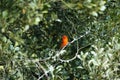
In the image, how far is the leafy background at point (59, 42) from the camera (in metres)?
2.07

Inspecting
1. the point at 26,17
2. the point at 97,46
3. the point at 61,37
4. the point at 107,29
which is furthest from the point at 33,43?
the point at 26,17

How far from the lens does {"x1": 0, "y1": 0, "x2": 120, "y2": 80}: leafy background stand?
6.80ft

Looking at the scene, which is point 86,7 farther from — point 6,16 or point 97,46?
point 97,46

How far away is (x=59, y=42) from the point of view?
3082 mm

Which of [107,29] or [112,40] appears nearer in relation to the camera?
[112,40]

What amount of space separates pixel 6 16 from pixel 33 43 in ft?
3.38

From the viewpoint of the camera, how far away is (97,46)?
2.92 metres

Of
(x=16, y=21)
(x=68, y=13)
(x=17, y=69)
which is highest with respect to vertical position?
(x=16, y=21)

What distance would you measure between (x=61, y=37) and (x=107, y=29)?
47 centimetres

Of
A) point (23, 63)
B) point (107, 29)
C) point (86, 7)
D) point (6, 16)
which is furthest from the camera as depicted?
point (107, 29)

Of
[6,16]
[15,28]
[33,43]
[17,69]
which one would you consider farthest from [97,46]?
[6,16]

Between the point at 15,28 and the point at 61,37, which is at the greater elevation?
the point at 15,28

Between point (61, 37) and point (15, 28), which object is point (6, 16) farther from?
point (61, 37)

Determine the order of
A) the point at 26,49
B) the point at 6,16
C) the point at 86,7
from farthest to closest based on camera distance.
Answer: the point at 26,49 → the point at 86,7 → the point at 6,16
